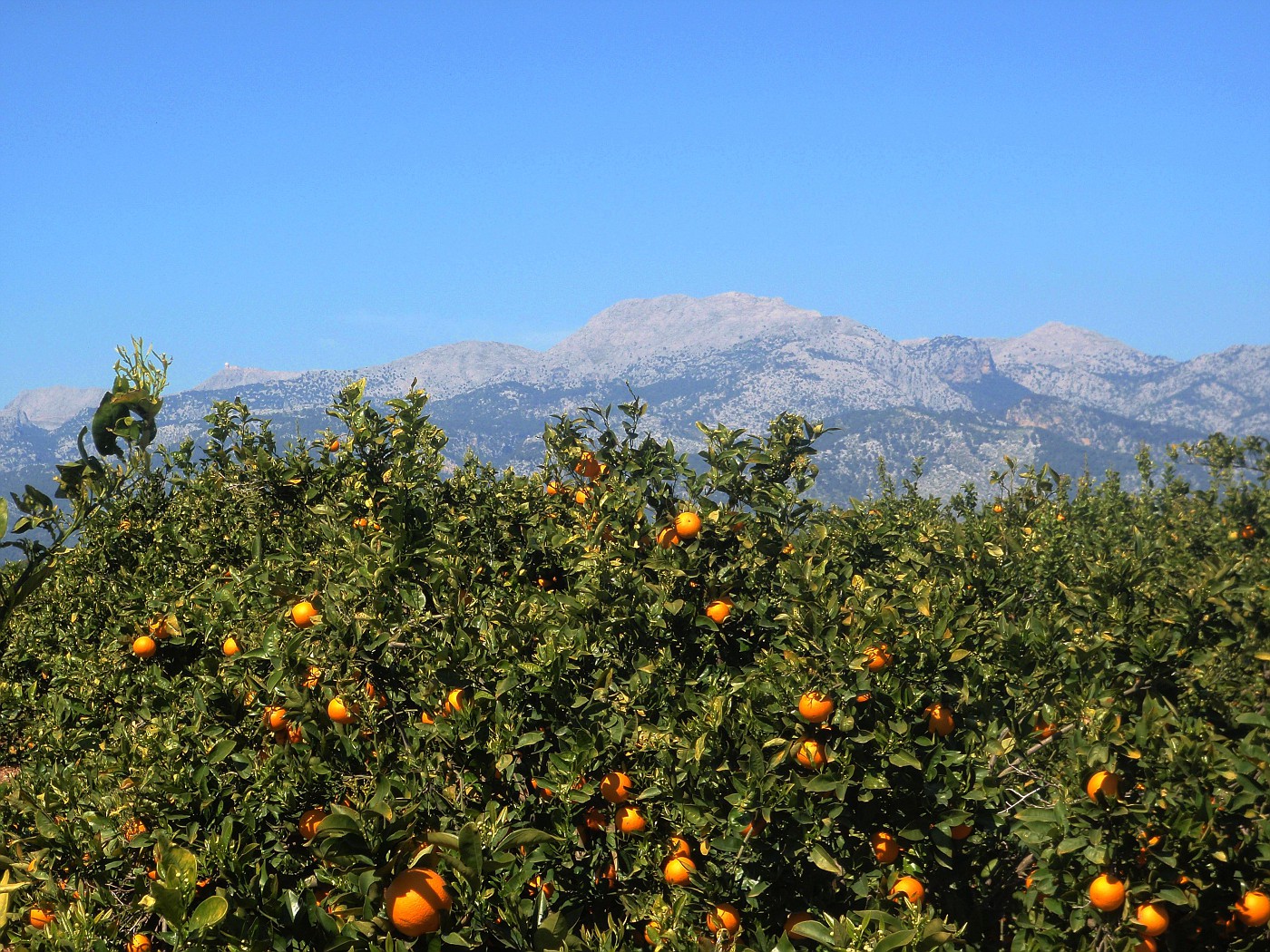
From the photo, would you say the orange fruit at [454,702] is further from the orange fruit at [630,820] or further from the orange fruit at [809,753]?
the orange fruit at [809,753]

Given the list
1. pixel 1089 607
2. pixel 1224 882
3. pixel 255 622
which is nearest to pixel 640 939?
pixel 1224 882

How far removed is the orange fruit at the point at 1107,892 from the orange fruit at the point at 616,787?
1807mm

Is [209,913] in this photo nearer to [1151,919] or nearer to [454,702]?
[454,702]

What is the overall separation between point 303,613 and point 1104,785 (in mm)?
3754

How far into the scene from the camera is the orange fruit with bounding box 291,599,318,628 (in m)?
4.74

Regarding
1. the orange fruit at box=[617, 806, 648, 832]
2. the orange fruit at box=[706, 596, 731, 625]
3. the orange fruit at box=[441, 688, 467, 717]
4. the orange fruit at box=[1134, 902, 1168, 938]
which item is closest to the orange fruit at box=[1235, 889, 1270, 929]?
the orange fruit at box=[1134, 902, 1168, 938]

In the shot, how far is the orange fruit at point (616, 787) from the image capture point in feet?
12.6

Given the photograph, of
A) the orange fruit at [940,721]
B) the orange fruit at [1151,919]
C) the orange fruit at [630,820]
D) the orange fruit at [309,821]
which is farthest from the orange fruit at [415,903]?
the orange fruit at [1151,919]

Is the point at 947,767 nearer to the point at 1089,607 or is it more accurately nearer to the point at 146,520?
the point at 1089,607

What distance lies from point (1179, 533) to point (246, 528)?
1220 centimetres

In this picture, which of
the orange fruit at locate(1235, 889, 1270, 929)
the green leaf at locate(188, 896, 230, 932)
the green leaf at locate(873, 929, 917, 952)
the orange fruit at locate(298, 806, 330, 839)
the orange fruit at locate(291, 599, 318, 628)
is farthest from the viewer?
the orange fruit at locate(291, 599, 318, 628)

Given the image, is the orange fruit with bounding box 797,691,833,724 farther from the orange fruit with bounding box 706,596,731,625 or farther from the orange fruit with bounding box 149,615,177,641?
the orange fruit with bounding box 149,615,177,641

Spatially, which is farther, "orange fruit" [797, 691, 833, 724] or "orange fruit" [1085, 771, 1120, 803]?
"orange fruit" [797, 691, 833, 724]

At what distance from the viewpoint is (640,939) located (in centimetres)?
394
